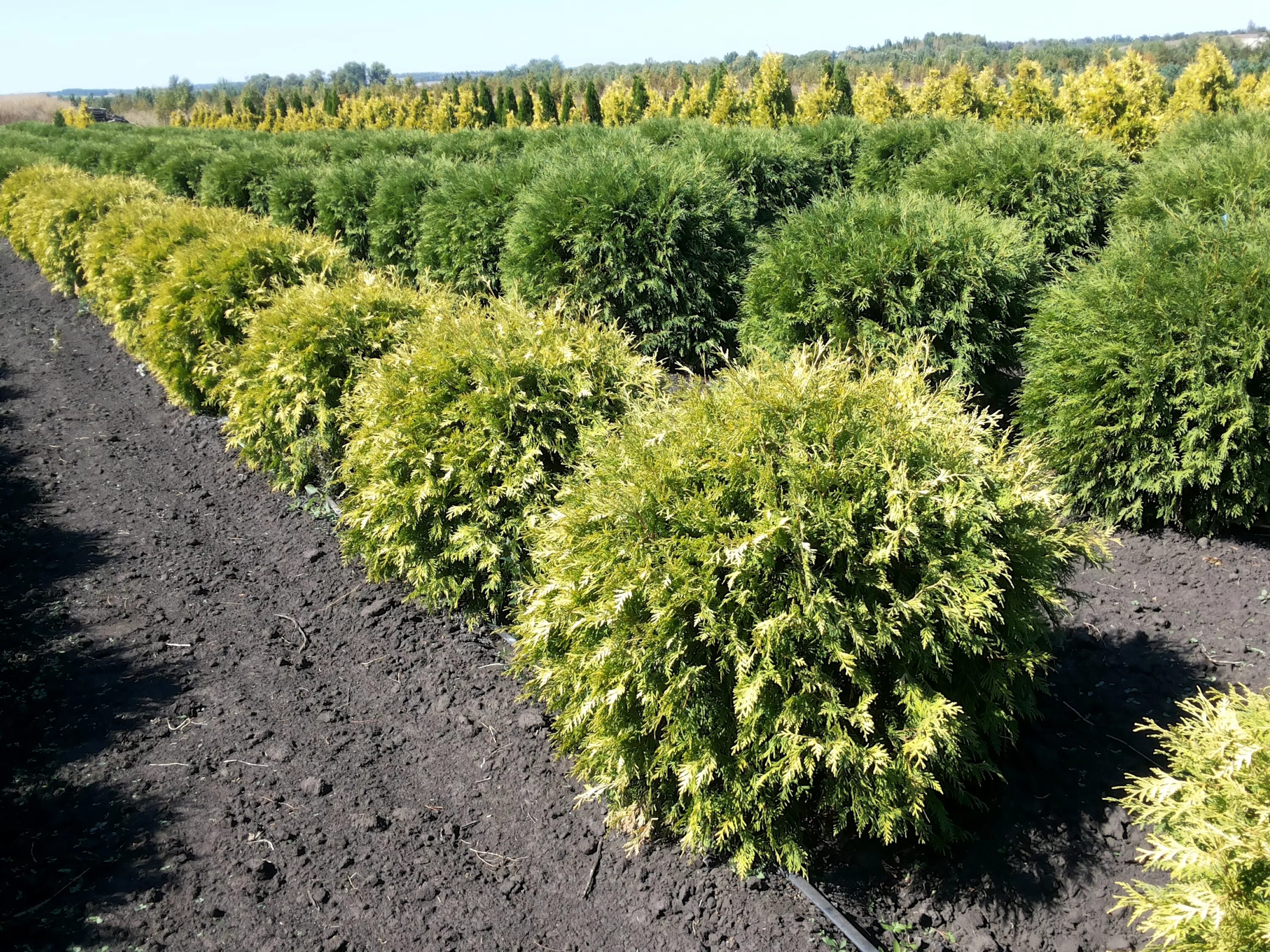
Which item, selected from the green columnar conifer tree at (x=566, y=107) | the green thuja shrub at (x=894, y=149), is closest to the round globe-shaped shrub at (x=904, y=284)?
the green thuja shrub at (x=894, y=149)

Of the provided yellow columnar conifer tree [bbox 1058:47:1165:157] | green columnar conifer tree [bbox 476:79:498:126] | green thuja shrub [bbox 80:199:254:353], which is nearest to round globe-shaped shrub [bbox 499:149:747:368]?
green thuja shrub [bbox 80:199:254:353]

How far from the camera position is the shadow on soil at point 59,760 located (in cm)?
275

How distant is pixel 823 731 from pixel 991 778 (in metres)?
0.89

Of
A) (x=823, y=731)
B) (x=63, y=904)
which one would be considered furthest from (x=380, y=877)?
(x=823, y=731)

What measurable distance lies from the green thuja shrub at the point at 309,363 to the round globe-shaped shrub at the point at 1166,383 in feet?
12.6

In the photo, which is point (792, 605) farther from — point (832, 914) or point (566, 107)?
point (566, 107)

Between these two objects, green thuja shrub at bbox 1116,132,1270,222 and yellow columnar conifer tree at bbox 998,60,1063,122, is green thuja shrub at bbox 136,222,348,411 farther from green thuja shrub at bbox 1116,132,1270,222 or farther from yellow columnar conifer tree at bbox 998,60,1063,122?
yellow columnar conifer tree at bbox 998,60,1063,122

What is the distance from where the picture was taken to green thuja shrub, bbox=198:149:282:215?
13.5 meters

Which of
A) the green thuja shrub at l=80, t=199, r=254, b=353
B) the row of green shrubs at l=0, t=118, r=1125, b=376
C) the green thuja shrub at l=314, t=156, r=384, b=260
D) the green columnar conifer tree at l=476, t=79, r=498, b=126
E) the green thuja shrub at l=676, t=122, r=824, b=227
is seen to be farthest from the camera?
the green columnar conifer tree at l=476, t=79, r=498, b=126

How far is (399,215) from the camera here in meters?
9.70

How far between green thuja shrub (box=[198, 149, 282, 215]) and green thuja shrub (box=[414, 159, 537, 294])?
6.35m

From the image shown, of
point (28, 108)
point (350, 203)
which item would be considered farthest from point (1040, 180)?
point (28, 108)

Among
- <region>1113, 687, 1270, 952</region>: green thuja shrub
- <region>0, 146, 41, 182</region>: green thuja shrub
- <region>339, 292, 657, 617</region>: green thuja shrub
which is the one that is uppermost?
<region>0, 146, 41, 182</region>: green thuja shrub

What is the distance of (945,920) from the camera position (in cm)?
261
